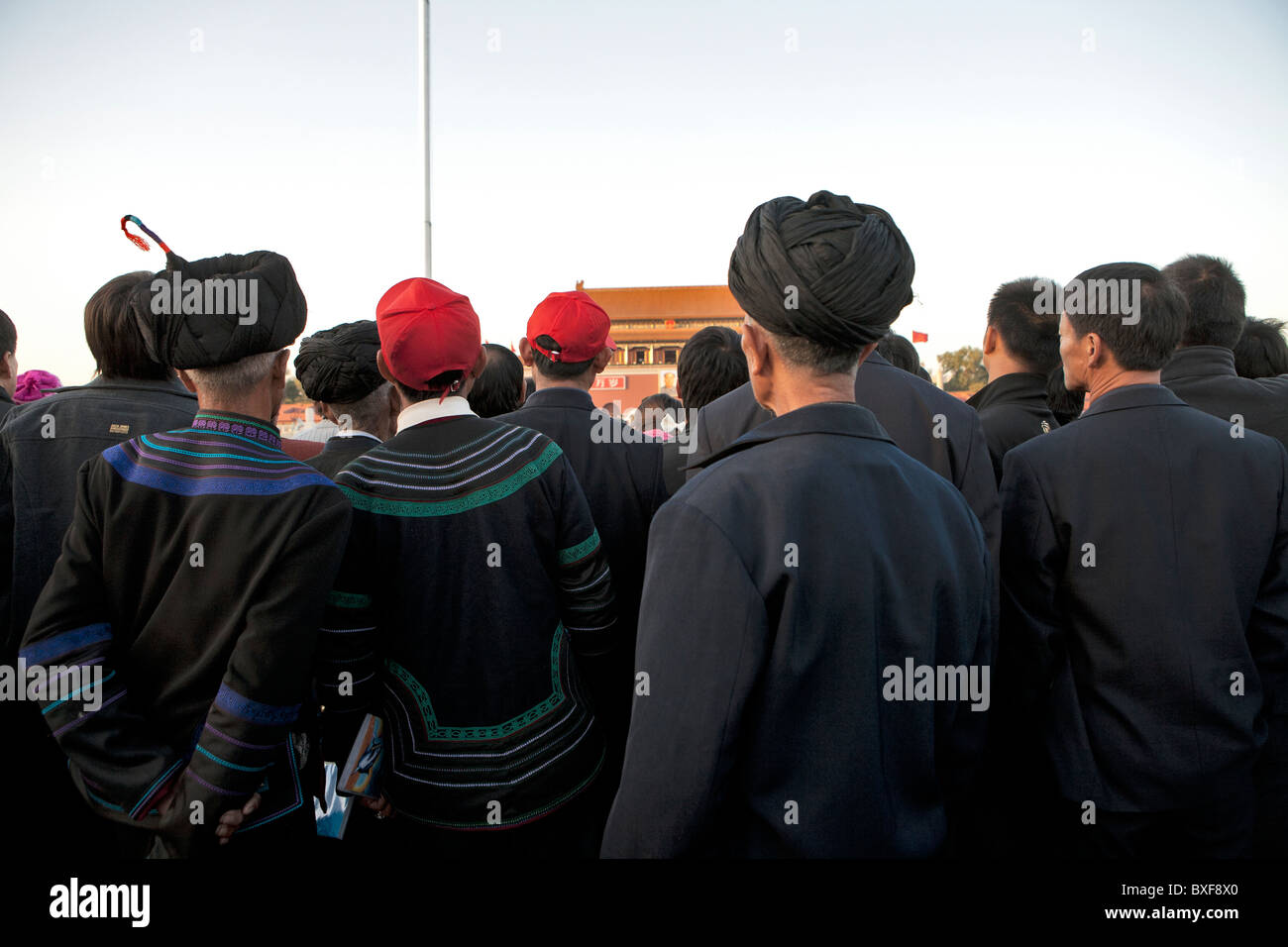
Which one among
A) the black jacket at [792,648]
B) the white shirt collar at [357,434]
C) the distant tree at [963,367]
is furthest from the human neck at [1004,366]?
the distant tree at [963,367]

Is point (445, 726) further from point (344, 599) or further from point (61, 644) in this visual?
point (61, 644)

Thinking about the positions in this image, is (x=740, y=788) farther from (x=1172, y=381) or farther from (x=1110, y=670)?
(x=1172, y=381)

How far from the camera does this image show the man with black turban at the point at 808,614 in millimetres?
1059

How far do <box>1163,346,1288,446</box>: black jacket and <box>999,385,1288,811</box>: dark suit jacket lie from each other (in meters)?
0.86

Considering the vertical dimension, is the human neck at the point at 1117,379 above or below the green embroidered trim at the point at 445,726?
above

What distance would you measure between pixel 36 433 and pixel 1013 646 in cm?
299

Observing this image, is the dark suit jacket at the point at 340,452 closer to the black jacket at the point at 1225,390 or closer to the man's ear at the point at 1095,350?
the man's ear at the point at 1095,350

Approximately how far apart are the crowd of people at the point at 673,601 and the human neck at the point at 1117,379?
0.05ft

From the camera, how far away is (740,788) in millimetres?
1153

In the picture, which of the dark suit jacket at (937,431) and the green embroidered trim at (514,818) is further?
the dark suit jacket at (937,431)

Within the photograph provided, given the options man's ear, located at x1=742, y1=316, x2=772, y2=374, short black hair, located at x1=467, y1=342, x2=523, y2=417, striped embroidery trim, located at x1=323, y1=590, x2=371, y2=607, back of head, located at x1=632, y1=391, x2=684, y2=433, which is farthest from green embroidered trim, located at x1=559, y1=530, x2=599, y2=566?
back of head, located at x1=632, y1=391, x2=684, y2=433

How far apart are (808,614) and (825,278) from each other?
1.78 ft

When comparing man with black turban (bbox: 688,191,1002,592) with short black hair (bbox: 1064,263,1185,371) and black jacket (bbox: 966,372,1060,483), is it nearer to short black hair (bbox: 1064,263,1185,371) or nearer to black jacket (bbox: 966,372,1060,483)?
short black hair (bbox: 1064,263,1185,371)

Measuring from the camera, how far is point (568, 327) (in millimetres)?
2686
